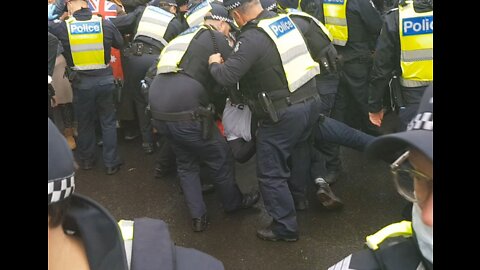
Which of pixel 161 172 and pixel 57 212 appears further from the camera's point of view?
pixel 161 172

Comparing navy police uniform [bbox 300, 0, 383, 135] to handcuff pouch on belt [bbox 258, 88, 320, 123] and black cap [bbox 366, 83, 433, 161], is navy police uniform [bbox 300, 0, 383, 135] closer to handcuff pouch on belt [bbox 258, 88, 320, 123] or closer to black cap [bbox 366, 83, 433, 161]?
handcuff pouch on belt [bbox 258, 88, 320, 123]

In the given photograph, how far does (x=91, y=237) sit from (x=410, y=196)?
33.9 inches

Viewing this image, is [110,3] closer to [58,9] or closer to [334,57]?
[58,9]

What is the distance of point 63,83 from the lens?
5.33 m

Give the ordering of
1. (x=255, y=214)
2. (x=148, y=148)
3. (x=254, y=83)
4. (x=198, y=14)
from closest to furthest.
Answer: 1. (x=254, y=83)
2. (x=255, y=214)
3. (x=198, y=14)
4. (x=148, y=148)

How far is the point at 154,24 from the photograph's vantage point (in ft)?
16.0

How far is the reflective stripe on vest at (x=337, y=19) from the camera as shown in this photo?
14.8 ft

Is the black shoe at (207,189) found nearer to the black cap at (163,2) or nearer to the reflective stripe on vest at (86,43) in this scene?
the reflective stripe on vest at (86,43)

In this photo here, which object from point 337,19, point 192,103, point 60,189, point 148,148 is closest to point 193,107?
point 192,103

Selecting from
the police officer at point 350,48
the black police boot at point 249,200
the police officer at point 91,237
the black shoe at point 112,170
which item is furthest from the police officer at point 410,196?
the black shoe at point 112,170

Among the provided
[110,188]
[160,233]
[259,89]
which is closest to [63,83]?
[110,188]

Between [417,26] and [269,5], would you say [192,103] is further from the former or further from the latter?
[417,26]

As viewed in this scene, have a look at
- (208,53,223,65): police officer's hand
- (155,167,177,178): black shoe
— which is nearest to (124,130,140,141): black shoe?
(155,167,177,178): black shoe
